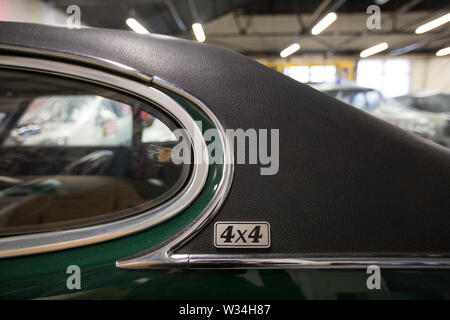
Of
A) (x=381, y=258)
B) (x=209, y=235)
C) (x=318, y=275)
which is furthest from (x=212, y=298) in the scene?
(x=381, y=258)

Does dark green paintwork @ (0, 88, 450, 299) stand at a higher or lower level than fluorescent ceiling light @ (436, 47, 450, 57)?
lower

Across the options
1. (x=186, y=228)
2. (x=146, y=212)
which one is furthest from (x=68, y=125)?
(x=186, y=228)

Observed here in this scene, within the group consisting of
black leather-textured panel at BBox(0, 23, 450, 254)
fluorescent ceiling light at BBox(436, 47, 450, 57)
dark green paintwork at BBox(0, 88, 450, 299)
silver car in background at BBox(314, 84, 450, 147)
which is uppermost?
fluorescent ceiling light at BBox(436, 47, 450, 57)

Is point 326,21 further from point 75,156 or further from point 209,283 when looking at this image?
point 209,283

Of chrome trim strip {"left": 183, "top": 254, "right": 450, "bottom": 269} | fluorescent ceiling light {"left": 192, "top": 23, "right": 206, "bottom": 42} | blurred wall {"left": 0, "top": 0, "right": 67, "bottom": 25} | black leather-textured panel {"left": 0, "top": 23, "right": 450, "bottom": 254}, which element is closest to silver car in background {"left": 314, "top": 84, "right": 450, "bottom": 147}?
fluorescent ceiling light {"left": 192, "top": 23, "right": 206, "bottom": 42}

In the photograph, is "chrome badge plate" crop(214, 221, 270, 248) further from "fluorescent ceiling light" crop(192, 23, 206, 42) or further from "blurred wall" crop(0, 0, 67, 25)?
"fluorescent ceiling light" crop(192, 23, 206, 42)

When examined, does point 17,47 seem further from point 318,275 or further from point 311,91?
point 318,275

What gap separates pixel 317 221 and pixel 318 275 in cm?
13

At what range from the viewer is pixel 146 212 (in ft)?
2.42

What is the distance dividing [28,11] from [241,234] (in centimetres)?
789

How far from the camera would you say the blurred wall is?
18.2ft

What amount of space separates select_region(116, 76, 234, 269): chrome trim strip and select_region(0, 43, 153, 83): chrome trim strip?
5 cm

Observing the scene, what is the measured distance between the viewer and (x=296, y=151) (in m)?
0.72
